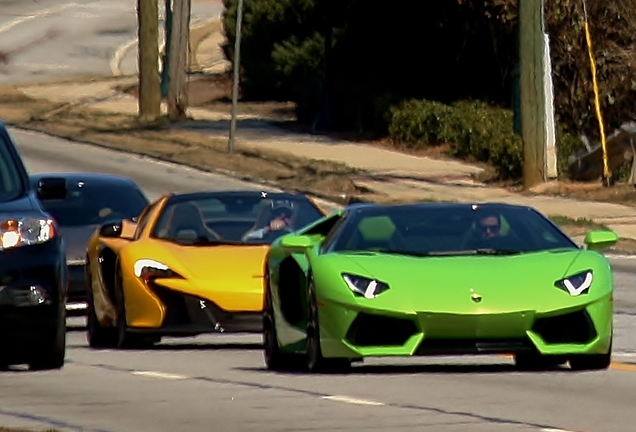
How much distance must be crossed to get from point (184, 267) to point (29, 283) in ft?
9.51

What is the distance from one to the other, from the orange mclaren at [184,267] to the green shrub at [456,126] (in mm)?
23368

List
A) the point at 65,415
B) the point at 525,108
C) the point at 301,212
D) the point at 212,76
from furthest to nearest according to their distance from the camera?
the point at 212,76
the point at 525,108
the point at 301,212
the point at 65,415

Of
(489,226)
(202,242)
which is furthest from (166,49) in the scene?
(489,226)

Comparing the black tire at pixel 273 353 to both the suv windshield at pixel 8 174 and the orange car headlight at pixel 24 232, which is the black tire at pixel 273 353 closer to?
the orange car headlight at pixel 24 232

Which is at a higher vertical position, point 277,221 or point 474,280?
point 474,280

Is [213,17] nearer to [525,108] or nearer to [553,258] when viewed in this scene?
[525,108]

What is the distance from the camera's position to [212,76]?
223 feet

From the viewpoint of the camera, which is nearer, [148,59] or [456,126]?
[456,126]

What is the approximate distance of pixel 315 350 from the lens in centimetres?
1256

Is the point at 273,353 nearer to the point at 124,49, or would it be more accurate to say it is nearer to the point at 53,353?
the point at 53,353

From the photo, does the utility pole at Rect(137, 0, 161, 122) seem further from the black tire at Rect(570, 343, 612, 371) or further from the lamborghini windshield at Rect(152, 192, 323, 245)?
the black tire at Rect(570, 343, 612, 371)

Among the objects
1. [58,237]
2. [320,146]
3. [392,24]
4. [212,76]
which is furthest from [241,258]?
[212,76]

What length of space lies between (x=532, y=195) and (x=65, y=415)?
24.8 meters

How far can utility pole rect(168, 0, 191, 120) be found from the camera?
5156 centimetres
